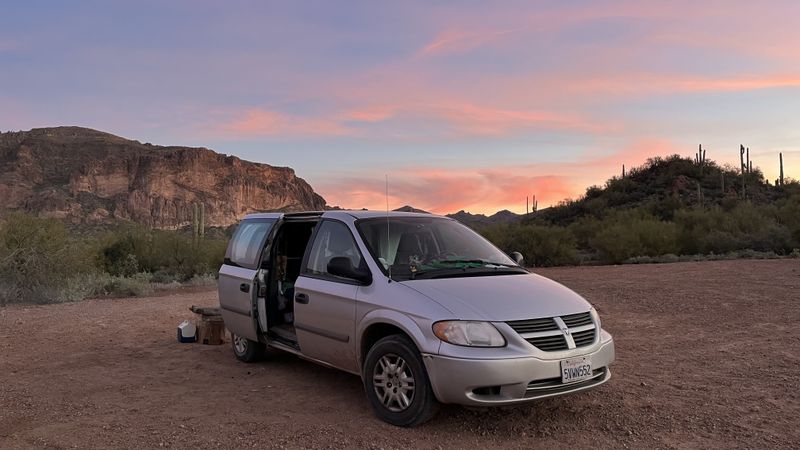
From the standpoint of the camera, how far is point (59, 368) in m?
7.62

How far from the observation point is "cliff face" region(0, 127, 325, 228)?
67.9 m

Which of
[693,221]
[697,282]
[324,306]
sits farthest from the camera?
[693,221]

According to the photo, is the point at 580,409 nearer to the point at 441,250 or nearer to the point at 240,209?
the point at 441,250

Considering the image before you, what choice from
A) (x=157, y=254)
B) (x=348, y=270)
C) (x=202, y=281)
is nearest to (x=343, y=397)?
(x=348, y=270)

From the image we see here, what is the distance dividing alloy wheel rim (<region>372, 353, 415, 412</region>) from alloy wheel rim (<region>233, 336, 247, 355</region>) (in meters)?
2.96

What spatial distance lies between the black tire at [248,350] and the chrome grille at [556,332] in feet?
12.5

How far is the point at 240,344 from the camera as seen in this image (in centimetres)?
782

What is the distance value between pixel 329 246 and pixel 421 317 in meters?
1.77

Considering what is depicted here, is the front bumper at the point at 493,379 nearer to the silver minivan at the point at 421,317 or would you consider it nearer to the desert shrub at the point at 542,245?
the silver minivan at the point at 421,317

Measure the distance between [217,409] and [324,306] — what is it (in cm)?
132

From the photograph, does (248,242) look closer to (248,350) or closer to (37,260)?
(248,350)

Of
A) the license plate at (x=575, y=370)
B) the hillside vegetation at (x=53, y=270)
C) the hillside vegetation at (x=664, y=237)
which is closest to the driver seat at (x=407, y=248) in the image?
the license plate at (x=575, y=370)

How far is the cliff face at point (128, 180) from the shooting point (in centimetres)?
6788

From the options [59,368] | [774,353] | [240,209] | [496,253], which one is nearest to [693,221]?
[774,353]
